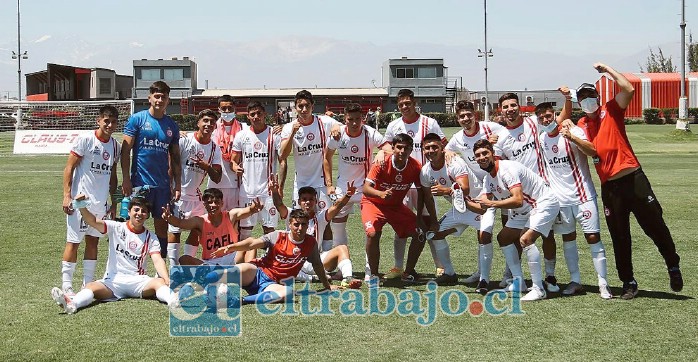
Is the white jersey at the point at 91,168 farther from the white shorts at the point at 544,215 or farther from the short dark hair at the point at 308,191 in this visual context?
the white shorts at the point at 544,215

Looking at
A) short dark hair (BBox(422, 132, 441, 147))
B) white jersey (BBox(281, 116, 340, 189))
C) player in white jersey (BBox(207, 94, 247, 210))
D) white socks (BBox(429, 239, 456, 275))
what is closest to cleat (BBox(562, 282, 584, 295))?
white socks (BBox(429, 239, 456, 275))

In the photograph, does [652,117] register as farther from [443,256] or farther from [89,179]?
[89,179]

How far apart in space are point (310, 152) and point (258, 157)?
669 mm

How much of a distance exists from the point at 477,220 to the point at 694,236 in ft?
15.5

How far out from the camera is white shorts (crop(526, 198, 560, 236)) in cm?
882

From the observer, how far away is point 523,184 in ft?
29.3

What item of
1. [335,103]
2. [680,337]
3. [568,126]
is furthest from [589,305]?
[335,103]

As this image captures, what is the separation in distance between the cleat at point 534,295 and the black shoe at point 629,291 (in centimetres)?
81

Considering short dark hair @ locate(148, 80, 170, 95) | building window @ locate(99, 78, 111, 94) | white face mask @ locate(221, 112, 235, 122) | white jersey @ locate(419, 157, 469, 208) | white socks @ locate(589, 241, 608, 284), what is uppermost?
building window @ locate(99, 78, 111, 94)

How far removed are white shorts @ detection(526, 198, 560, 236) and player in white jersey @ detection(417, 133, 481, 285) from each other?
784 millimetres

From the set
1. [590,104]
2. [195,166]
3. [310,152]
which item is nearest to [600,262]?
[590,104]

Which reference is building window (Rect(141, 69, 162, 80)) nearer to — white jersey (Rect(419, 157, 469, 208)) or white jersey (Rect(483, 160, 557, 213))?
white jersey (Rect(419, 157, 469, 208))

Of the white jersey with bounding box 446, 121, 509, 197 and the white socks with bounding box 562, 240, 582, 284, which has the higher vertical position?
the white jersey with bounding box 446, 121, 509, 197

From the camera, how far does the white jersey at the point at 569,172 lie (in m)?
8.95
